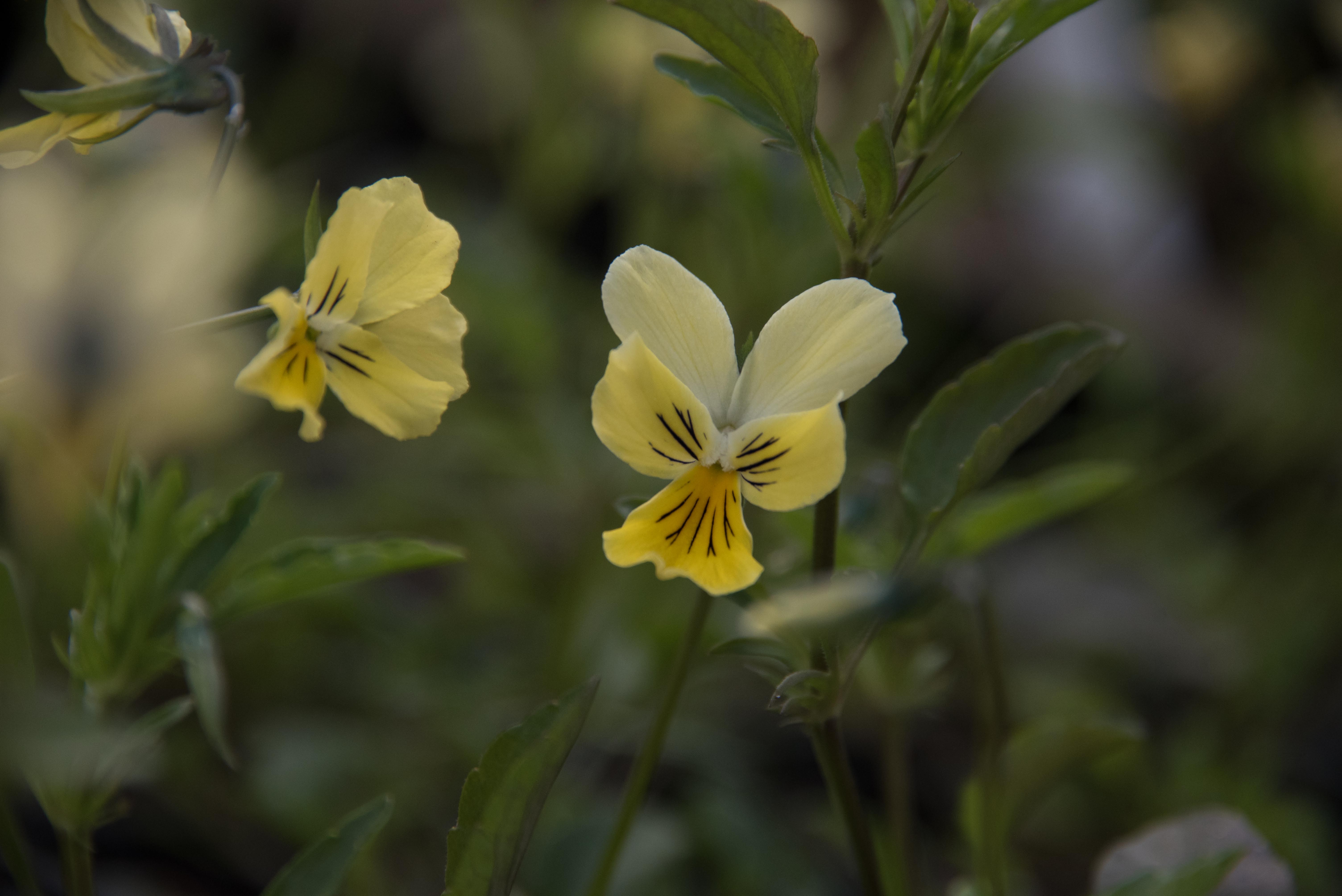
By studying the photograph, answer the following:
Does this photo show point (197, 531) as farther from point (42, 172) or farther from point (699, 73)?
point (42, 172)

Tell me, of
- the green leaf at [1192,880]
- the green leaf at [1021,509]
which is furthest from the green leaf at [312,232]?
the green leaf at [1192,880]

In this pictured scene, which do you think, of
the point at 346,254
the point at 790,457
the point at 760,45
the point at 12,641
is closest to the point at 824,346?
the point at 790,457

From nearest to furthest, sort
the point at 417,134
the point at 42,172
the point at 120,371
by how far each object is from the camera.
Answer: the point at 120,371 < the point at 42,172 < the point at 417,134

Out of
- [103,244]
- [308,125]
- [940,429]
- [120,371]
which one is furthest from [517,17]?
[940,429]

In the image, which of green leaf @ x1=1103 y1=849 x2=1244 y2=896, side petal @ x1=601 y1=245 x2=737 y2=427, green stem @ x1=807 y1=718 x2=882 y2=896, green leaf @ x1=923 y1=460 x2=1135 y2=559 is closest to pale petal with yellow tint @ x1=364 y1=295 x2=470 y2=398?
side petal @ x1=601 y1=245 x2=737 y2=427

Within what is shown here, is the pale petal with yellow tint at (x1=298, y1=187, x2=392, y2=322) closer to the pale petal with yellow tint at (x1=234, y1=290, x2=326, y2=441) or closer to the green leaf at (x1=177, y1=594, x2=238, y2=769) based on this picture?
the pale petal with yellow tint at (x1=234, y1=290, x2=326, y2=441)

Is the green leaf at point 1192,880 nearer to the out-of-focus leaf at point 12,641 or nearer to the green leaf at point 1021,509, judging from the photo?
the green leaf at point 1021,509

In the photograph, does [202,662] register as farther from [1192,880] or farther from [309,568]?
[1192,880]
